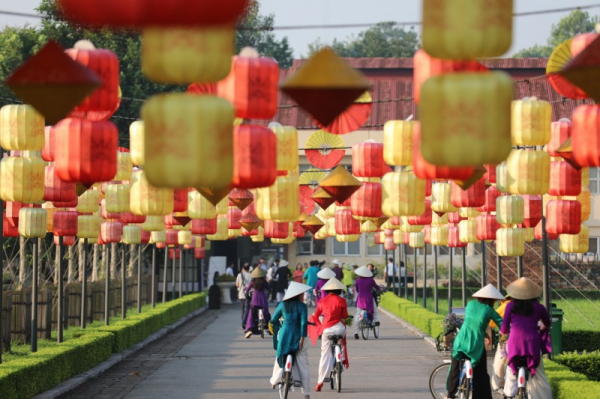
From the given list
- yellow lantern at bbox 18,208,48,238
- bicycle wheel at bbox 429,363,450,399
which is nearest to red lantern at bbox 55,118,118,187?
bicycle wheel at bbox 429,363,450,399

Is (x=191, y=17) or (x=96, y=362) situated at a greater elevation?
(x=191, y=17)

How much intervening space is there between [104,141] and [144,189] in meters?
5.36

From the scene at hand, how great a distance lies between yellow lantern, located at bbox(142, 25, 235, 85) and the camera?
23.6 ft

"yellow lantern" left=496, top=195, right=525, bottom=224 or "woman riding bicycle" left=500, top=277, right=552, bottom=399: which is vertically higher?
"yellow lantern" left=496, top=195, right=525, bottom=224

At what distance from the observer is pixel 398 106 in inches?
2516

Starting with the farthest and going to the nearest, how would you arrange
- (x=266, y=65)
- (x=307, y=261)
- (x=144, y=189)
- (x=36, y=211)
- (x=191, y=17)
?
(x=307, y=261), (x=36, y=211), (x=144, y=189), (x=266, y=65), (x=191, y=17)

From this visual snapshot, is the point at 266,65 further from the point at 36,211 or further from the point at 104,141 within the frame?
the point at 36,211

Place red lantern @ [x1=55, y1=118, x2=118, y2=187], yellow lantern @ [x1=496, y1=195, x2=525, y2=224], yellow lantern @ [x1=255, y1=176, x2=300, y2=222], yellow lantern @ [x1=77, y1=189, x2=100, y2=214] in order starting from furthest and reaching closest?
yellow lantern @ [x1=77, y1=189, x2=100, y2=214] → yellow lantern @ [x1=496, y1=195, x2=525, y2=224] → yellow lantern @ [x1=255, y1=176, x2=300, y2=222] → red lantern @ [x1=55, y1=118, x2=118, y2=187]

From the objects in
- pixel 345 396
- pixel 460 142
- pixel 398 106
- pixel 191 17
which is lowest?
pixel 345 396

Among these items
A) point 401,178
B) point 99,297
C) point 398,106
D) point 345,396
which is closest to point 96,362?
point 345,396

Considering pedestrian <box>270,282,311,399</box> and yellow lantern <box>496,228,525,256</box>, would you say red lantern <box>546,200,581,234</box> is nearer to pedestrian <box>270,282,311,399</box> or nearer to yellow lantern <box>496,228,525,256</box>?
yellow lantern <box>496,228,525,256</box>

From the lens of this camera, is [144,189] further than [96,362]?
No

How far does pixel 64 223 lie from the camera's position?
2462 cm

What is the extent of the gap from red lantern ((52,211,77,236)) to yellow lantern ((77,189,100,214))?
0.30 meters
